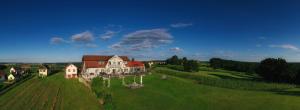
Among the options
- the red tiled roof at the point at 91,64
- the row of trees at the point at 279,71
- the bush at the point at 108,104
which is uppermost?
the red tiled roof at the point at 91,64

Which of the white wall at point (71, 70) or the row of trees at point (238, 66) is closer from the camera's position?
the white wall at point (71, 70)

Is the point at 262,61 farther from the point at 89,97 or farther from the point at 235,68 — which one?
the point at 89,97

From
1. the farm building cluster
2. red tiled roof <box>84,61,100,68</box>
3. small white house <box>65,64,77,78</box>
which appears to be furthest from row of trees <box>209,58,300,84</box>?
small white house <box>65,64,77,78</box>

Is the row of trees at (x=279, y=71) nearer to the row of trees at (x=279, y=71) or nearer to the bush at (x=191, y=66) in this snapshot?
the row of trees at (x=279, y=71)

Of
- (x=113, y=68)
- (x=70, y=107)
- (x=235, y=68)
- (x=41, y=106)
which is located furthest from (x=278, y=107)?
(x=235, y=68)

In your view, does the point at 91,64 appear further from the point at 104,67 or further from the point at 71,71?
the point at 71,71

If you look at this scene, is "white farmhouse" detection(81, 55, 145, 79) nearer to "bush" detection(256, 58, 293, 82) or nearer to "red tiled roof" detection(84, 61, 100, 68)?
"red tiled roof" detection(84, 61, 100, 68)

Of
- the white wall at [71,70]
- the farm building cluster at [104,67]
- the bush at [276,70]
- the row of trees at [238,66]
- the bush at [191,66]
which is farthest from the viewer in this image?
the row of trees at [238,66]

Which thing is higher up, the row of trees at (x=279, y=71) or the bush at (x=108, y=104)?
the row of trees at (x=279, y=71)

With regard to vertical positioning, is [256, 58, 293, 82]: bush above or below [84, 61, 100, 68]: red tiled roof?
below

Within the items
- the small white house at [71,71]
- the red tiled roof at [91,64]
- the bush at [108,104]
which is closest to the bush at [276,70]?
the red tiled roof at [91,64]

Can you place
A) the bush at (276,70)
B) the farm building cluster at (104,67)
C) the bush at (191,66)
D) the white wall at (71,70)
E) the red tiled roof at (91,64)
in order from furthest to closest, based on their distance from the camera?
the bush at (191,66) < the white wall at (71,70) < the bush at (276,70) < the red tiled roof at (91,64) < the farm building cluster at (104,67)
